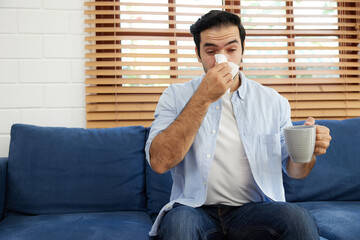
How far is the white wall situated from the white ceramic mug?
133 centimetres

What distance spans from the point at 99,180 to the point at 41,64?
0.78 meters

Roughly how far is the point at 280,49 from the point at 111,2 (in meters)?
1.02

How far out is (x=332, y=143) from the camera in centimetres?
189

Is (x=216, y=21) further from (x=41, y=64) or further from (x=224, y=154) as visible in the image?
(x=41, y=64)

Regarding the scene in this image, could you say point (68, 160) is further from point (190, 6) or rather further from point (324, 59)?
point (324, 59)

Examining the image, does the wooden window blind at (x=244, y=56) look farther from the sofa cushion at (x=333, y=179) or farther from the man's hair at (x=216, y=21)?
the man's hair at (x=216, y=21)

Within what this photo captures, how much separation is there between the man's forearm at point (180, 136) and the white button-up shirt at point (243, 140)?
0.23ft

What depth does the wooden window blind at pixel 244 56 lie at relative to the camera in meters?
2.16

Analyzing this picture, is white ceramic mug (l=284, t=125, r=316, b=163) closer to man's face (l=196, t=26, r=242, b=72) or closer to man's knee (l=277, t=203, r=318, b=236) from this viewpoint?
man's knee (l=277, t=203, r=318, b=236)

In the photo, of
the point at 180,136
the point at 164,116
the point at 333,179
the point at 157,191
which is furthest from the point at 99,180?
the point at 333,179

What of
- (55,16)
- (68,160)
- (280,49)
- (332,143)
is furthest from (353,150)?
(55,16)

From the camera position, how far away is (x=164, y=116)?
4.62 ft

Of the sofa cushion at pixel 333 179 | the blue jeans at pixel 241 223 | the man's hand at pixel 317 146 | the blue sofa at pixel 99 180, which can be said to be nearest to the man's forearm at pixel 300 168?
the man's hand at pixel 317 146

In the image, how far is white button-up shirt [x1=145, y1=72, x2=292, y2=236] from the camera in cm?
134
